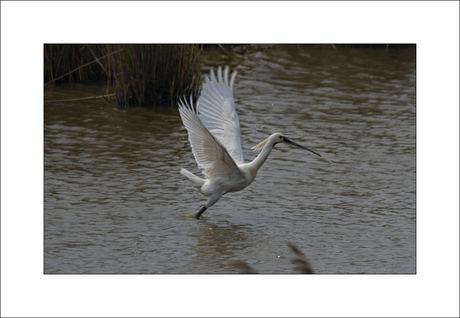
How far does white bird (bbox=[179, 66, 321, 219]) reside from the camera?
6230 millimetres

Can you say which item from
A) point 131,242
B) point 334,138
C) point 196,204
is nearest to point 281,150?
point 334,138

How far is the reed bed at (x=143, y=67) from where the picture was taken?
35.8ft

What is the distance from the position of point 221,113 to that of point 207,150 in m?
1.07

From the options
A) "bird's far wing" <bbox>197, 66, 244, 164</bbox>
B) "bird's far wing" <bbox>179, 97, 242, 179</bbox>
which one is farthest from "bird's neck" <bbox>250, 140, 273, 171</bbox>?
"bird's far wing" <bbox>197, 66, 244, 164</bbox>

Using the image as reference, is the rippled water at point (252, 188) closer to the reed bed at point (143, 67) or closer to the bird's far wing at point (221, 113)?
the reed bed at point (143, 67)

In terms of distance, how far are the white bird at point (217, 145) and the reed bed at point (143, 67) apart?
331 centimetres

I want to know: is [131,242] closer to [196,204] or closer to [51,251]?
[51,251]

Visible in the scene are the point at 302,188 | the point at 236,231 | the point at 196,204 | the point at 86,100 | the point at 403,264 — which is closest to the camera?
the point at 403,264

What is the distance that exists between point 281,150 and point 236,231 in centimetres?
323

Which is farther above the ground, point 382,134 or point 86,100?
point 86,100

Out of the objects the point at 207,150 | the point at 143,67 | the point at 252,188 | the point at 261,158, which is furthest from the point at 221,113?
the point at 143,67

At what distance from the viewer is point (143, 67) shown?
11.0 metres

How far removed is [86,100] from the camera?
12070 mm

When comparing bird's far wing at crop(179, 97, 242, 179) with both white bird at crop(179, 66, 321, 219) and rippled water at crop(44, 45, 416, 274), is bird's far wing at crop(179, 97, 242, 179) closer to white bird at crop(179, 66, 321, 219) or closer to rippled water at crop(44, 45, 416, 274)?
white bird at crop(179, 66, 321, 219)
